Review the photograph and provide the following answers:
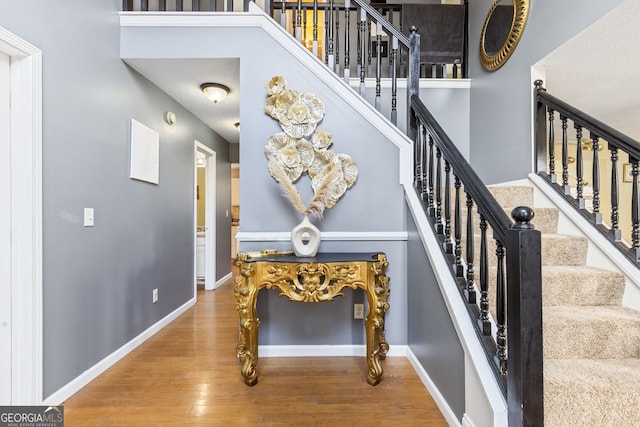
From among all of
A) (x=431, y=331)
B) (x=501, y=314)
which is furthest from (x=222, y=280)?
(x=501, y=314)

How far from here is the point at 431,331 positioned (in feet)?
5.97

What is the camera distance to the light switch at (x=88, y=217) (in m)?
1.93

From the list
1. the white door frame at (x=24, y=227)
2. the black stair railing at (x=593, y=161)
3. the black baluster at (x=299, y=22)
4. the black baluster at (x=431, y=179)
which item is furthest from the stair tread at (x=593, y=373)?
the black baluster at (x=299, y=22)

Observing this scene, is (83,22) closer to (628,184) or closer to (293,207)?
(293,207)

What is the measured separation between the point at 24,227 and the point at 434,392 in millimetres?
2374

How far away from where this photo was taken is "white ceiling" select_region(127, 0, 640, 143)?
6.16 feet

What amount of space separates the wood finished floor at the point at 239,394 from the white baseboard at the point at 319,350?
5 cm

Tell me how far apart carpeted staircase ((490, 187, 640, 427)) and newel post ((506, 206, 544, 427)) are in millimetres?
226

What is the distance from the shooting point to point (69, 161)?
5.91 ft

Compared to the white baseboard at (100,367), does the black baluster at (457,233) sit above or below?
above

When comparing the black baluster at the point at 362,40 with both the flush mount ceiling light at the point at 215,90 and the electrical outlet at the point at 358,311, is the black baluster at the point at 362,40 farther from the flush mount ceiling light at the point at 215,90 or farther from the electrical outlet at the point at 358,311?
the electrical outlet at the point at 358,311

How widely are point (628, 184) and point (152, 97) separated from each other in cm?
578

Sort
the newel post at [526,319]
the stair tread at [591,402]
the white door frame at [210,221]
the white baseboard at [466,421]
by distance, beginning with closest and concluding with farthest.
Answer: the newel post at [526,319] → the stair tread at [591,402] → the white baseboard at [466,421] → the white door frame at [210,221]

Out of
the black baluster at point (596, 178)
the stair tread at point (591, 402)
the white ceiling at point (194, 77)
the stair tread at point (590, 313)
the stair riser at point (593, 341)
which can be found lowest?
the stair tread at point (591, 402)
